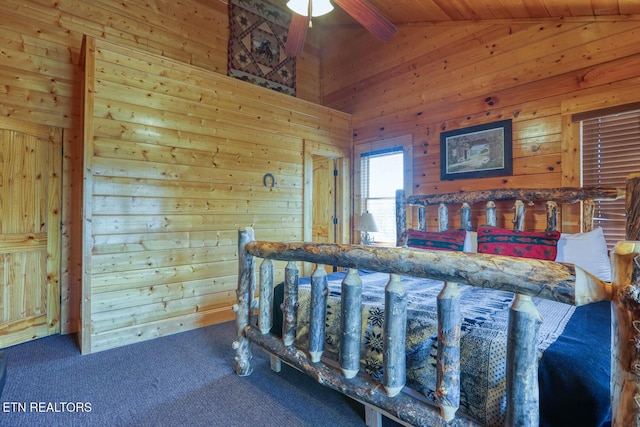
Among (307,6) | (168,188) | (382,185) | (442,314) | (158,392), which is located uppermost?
(307,6)

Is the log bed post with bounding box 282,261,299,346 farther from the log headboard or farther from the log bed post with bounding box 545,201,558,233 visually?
the log bed post with bounding box 545,201,558,233

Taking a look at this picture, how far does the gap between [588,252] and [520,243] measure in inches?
16.0

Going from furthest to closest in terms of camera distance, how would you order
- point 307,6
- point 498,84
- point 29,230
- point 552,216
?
1. point 498,84
2. point 29,230
3. point 552,216
4. point 307,6

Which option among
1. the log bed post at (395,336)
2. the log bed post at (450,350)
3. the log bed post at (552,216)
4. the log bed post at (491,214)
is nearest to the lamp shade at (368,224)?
the log bed post at (491,214)

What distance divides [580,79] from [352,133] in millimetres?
2596

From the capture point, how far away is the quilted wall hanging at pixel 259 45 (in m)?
4.04

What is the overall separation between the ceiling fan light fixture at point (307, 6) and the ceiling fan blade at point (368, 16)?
0.07 meters

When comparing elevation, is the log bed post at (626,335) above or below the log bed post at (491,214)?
below

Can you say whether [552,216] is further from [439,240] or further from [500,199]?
[439,240]

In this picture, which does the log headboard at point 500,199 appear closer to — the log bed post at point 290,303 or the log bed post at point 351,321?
the log bed post at point 290,303

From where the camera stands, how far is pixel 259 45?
13.9 feet

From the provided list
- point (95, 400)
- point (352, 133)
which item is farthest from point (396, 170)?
point (95, 400)

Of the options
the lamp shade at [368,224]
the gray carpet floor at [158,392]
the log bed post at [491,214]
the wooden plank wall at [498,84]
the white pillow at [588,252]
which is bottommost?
the gray carpet floor at [158,392]

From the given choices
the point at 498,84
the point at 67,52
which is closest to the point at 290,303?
the point at 498,84
